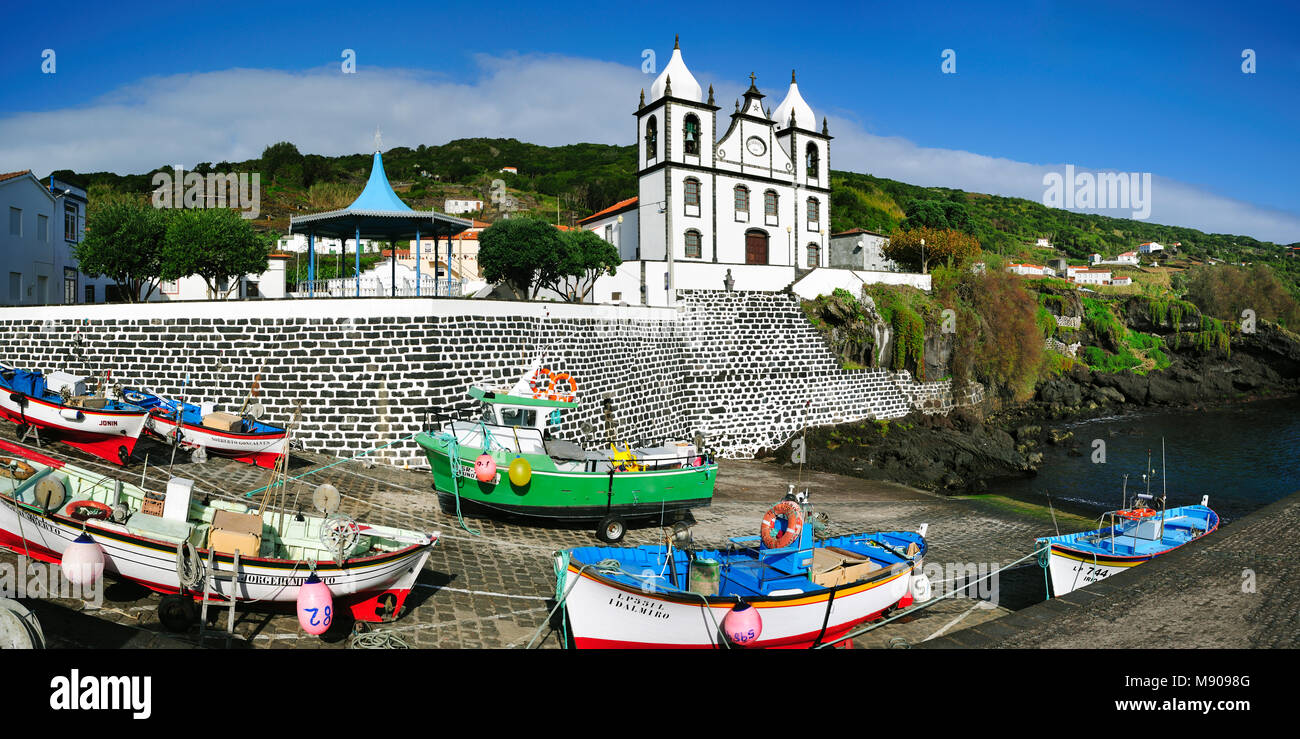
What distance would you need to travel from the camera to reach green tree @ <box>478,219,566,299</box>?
25969mm

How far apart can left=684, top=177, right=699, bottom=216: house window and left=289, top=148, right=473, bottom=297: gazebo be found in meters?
11.1

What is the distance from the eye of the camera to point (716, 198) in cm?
2869

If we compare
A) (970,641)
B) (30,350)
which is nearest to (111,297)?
(30,350)

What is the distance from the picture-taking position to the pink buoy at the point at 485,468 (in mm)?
10398

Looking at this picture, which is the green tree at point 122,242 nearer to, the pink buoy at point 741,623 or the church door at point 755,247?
the church door at point 755,247

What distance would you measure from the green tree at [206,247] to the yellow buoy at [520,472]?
57.8 feet

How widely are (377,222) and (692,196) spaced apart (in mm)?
13467

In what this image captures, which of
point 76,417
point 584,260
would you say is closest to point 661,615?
point 76,417

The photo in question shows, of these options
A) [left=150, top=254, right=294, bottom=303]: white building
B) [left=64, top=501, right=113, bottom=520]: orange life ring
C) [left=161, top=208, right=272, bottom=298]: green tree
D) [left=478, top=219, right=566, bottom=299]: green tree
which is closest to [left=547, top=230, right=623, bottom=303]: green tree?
[left=478, top=219, right=566, bottom=299]: green tree

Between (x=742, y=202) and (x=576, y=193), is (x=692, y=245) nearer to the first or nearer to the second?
(x=742, y=202)

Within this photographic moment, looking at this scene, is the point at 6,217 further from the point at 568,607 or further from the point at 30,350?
the point at 568,607

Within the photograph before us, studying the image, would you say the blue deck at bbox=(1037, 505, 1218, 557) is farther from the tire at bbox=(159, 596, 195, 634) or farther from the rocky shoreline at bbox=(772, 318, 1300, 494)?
the tire at bbox=(159, 596, 195, 634)
